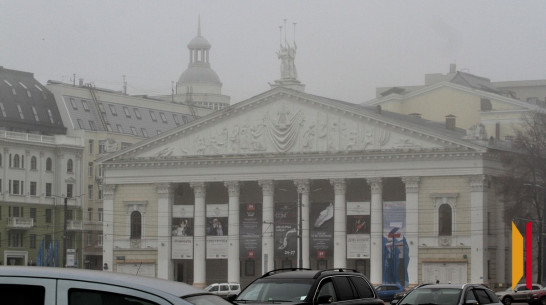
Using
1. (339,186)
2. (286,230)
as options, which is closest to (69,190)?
(286,230)

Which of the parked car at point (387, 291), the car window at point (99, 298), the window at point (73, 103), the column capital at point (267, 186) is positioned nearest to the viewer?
the car window at point (99, 298)

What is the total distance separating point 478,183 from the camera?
92.8 metres

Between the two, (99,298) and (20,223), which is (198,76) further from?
(99,298)

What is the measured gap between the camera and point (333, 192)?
10094 centimetres

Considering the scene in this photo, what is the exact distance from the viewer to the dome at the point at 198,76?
550 feet

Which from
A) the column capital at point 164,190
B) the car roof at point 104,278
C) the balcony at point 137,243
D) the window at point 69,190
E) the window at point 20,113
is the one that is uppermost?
the window at point 20,113

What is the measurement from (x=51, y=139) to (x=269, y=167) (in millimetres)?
26721

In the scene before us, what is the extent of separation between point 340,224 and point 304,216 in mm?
2800

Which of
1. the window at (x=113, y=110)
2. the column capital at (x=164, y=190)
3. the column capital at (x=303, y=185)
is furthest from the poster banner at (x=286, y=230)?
the window at (x=113, y=110)

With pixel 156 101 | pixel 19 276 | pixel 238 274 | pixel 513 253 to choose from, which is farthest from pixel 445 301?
pixel 156 101

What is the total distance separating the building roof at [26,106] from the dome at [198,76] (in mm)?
44851

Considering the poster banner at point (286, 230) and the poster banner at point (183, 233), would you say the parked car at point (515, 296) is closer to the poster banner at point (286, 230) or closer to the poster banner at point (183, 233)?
the poster banner at point (286, 230)

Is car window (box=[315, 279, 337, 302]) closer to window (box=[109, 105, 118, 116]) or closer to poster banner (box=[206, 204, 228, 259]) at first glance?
poster banner (box=[206, 204, 228, 259])

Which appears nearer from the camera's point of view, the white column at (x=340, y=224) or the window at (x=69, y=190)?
the white column at (x=340, y=224)
